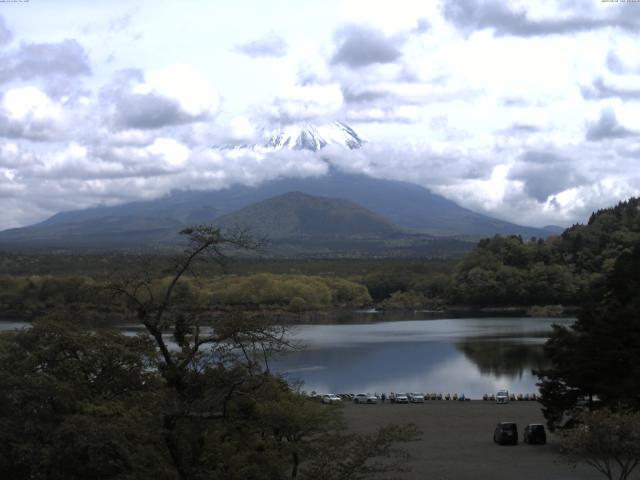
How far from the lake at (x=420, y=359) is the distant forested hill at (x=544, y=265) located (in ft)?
68.6

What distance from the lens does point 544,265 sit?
8681cm

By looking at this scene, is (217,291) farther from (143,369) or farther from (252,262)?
(143,369)

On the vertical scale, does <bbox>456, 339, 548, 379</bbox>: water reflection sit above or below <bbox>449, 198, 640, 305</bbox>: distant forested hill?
below

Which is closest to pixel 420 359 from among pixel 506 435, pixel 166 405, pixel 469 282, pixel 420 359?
pixel 420 359

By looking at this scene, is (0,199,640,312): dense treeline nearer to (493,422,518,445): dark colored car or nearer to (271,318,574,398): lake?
(271,318,574,398): lake

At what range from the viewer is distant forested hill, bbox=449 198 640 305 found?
8300 centimetres

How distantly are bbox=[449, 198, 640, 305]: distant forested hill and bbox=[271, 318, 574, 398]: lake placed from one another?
20915mm

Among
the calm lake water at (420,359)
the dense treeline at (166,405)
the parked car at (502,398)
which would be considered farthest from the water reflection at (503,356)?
the dense treeline at (166,405)

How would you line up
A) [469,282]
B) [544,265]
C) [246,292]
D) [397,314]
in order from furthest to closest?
[469,282], [544,265], [246,292], [397,314]

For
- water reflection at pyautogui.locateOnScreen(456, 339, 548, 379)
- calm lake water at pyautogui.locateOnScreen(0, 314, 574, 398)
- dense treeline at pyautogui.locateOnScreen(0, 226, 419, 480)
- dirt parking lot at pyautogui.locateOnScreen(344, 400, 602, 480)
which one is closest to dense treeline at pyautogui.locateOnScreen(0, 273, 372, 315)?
calm lake water at pyautogui.locateOnScreen(0, 314, 574, 398)

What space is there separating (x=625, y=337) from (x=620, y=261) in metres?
4.22

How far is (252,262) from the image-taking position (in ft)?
450

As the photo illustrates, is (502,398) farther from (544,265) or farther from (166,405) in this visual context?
(544,265)

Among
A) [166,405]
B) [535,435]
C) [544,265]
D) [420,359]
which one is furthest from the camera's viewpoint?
[544,265]
